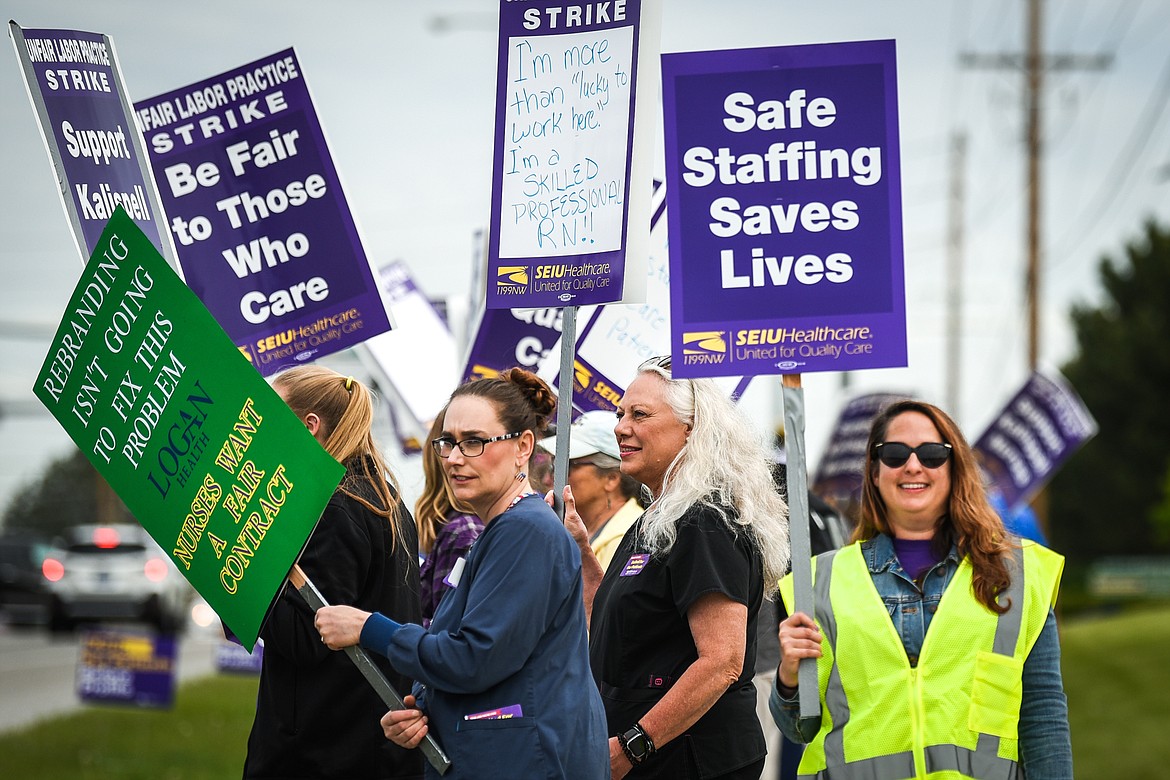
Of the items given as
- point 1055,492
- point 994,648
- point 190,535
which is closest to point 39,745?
point 190,535

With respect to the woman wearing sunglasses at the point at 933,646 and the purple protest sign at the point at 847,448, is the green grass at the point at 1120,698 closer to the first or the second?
the purple protest sign at the point at 847,448

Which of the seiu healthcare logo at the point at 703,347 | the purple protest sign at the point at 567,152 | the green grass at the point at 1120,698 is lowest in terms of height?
the green grass at the point at 1120,698

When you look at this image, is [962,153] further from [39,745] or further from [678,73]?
[678,73]

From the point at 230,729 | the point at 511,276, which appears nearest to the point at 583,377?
the point at 511,276

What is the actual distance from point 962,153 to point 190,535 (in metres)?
39.1

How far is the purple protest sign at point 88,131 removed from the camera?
430 centimetres

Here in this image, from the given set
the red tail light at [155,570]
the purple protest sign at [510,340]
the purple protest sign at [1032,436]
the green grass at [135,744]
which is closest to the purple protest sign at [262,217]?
the purple protest sign at [510,340]

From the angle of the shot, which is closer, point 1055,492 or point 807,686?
point 807,686

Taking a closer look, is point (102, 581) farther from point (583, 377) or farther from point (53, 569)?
point (583, 377)

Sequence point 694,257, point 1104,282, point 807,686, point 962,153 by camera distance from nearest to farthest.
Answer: point 807,686 → point 694,257 → point 962,153 → point 1104,282

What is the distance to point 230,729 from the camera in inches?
506

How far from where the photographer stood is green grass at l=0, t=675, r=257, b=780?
10453 millimetres

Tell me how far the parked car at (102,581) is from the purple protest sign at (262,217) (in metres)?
19.9

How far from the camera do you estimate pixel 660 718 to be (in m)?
4.03
